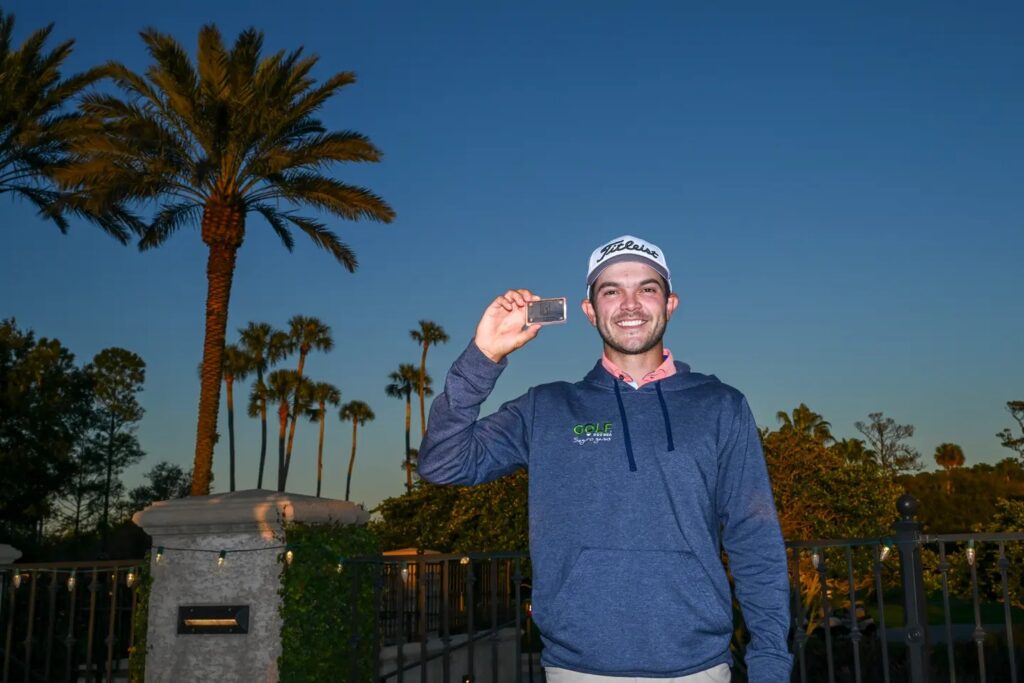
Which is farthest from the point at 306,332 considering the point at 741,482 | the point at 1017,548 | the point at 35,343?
the point at 741,482

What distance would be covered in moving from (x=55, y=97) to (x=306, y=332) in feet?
106

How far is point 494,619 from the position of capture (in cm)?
761

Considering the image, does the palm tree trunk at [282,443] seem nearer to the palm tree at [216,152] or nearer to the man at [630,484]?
the palm tree at [216,152]

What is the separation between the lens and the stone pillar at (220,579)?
6.29m

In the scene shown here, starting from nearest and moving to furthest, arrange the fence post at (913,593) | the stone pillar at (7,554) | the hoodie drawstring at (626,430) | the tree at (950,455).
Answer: the hoodie drawstring at (626,430)
the fence post at (913,593)
the stone pillar at (7,554)
the tree at (950,455)

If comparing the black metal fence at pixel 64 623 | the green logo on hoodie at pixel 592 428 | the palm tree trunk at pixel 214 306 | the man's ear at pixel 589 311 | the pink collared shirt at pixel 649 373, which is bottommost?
the black metal fence at pixel 64 623

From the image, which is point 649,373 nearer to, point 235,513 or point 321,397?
point 235,513

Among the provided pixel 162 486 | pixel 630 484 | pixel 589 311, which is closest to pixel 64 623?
pixel 589 311

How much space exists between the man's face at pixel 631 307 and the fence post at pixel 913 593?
3.47m

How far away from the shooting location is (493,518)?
2786 centimetres

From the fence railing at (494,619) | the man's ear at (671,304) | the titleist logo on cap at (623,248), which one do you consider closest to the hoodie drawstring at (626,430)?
the man's ear at (671,304)

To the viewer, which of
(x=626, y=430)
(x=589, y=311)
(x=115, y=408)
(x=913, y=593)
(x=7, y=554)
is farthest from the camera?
(x=115, y=408)

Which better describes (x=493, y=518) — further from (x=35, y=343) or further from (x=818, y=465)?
(x=35, y=343)

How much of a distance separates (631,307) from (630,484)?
509mm
